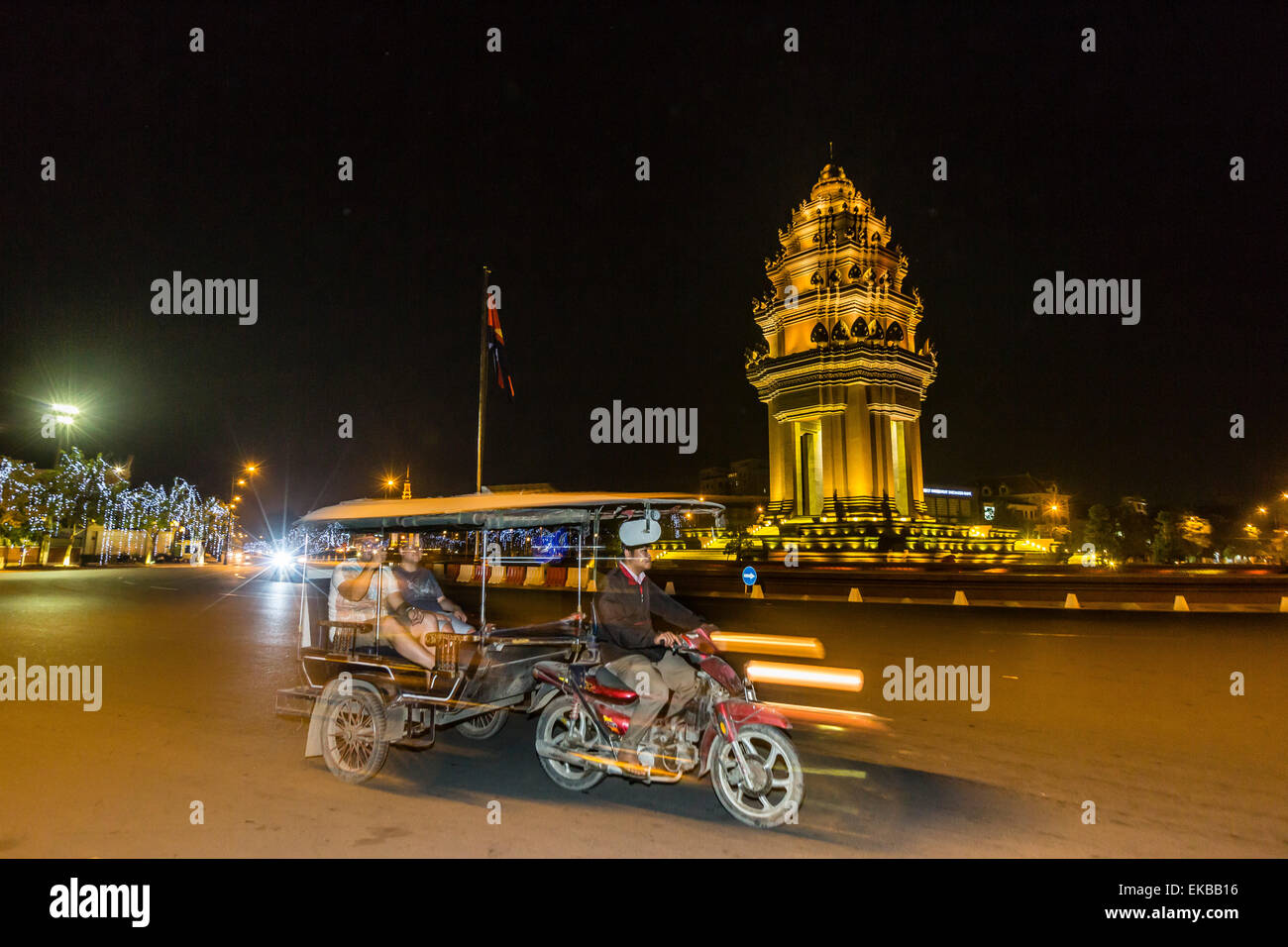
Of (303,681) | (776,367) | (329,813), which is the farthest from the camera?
(776,367)

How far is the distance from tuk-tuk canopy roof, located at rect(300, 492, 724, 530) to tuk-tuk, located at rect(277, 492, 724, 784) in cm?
1

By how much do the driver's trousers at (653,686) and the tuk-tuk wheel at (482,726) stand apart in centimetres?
238

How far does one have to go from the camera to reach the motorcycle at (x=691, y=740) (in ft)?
15.9

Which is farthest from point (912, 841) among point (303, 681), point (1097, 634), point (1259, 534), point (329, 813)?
point (1259, 534)

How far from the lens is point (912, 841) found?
450cm

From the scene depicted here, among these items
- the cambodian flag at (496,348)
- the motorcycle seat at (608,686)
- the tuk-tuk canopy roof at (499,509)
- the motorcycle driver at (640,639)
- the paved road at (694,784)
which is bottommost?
the paved road at (694,784)

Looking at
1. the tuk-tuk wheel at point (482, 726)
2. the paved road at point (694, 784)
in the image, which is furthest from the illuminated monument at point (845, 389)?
Result: the tuk-tuk wheel at point (482, 726)

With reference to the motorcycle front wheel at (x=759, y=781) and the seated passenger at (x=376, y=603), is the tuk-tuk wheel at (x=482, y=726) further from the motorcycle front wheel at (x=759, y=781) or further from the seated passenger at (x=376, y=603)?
the motorcycle front wheel at (x=759, y=781)

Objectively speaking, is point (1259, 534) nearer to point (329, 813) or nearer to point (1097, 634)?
point (1097, 634)

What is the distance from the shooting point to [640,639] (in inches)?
210

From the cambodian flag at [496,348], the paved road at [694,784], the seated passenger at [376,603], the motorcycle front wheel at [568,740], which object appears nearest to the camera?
the paved road at [694,784]

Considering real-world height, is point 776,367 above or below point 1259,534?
above

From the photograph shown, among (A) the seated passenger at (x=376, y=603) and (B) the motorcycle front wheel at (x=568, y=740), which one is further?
(A) the seated passenger at (x=376, y=603)
